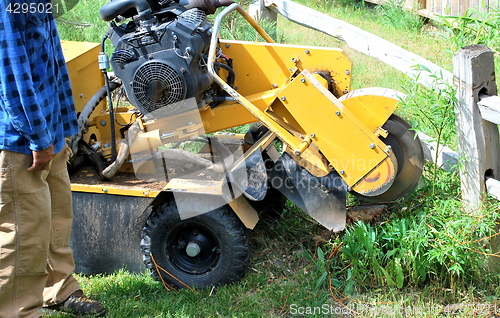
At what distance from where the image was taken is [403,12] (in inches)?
348

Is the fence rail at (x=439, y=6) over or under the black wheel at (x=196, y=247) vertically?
over

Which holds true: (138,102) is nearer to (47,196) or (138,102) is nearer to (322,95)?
→ (47,196)

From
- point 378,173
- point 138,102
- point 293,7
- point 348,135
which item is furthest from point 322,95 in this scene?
point 293,7

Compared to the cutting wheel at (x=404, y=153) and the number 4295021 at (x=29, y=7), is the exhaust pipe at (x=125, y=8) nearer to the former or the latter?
the number 4295021 at (x=29, y=7)

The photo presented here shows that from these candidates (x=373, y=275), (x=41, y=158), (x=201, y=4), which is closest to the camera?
(x=41, y=158)

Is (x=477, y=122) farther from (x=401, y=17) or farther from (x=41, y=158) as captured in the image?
(x=401, y=17)

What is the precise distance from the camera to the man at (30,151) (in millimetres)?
2992

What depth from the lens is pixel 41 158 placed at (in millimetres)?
3164

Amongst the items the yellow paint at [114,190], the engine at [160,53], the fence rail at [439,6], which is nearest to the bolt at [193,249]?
the yellow paint at [114,190]

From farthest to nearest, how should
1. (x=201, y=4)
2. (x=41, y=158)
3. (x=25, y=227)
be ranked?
(x=201, y=4)
(x=25, y=227)
(x=41, y=158)

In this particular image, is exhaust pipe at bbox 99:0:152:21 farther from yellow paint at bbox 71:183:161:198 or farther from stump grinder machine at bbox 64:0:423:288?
yellow paint at bbox 71:183:161:198

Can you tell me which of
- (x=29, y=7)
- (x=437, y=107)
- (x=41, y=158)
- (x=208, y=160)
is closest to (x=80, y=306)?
(x=41, y=158)

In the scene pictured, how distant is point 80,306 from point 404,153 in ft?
7.41

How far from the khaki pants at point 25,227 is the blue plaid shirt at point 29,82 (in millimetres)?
130
